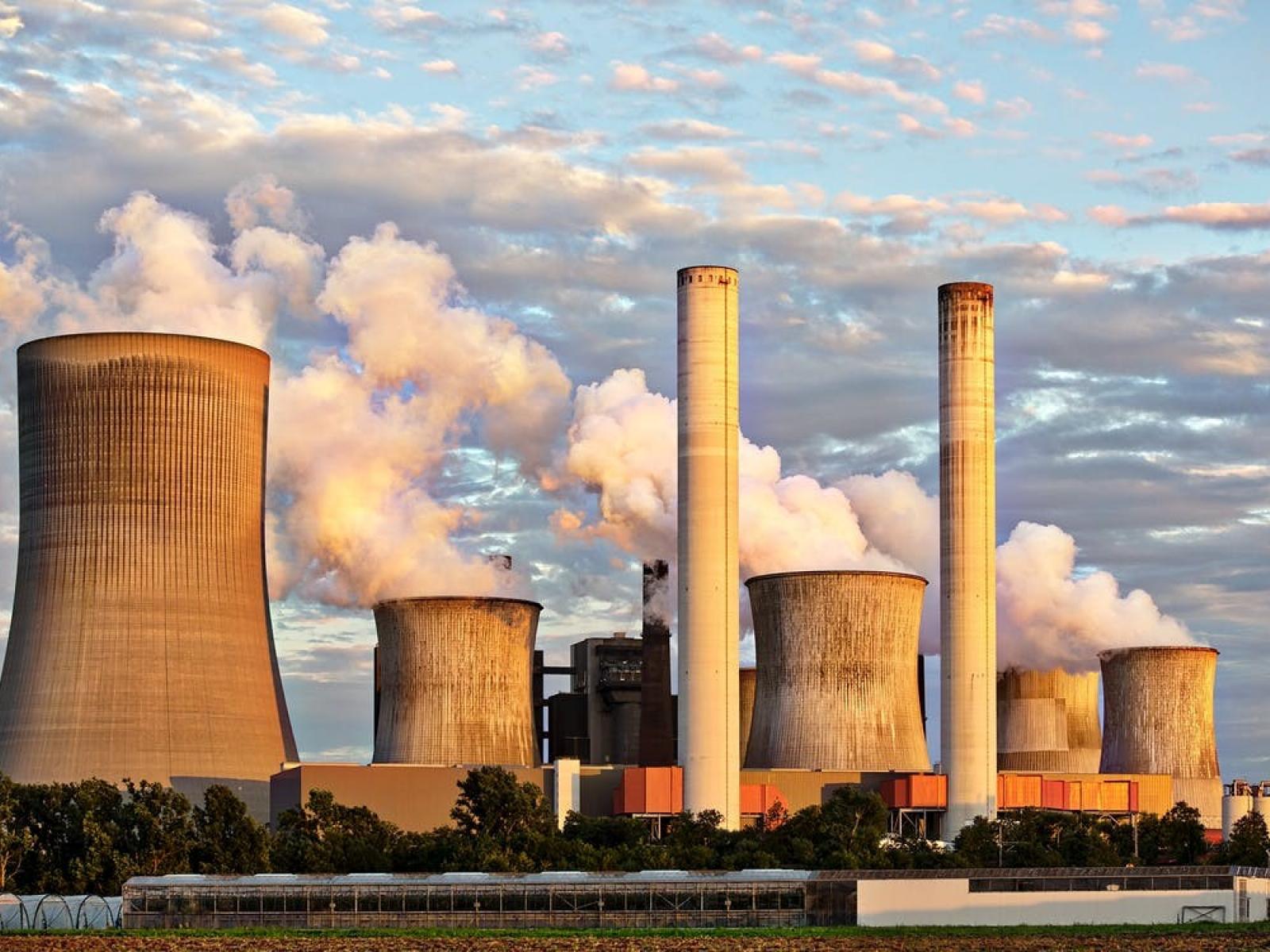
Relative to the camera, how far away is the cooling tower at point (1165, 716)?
78875mm

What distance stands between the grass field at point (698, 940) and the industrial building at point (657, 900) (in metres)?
0.96

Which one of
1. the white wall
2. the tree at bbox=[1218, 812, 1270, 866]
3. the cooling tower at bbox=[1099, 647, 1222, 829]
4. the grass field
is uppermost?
the cooling tower at bbox=[1099, 647, 1222, 829]

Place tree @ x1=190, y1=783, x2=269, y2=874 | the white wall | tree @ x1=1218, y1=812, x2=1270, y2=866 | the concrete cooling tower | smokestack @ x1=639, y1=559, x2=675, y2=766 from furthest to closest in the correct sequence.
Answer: smokestack @ x1=639, y1=559, x2=675, y2=766 → tree @ x1=1218, y1=812, x2=1270, y2=866 → the concrete cooling tower → tree @ x1=190, y1=783, x2=269, y2=874 → the white wall

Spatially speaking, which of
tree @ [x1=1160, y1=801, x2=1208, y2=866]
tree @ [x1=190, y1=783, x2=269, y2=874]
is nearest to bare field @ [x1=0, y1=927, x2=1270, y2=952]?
tree @ [x1=190, y1=783, x2=269, y2=874]

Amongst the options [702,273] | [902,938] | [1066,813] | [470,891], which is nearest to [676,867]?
[470,891]

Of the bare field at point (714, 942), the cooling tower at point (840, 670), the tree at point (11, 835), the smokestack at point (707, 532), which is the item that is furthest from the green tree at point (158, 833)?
the cooling tower at point (840, 670)

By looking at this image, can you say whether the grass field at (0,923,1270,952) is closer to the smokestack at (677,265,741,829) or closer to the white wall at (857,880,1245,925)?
the white wall at (857,880,1245,925)

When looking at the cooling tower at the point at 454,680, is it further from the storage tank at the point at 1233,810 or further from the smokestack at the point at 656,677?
the storage tank at the point at 1233,810

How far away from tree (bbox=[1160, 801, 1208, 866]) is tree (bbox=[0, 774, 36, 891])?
33.0 meters

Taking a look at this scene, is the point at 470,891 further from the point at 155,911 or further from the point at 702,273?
the point at 702,273

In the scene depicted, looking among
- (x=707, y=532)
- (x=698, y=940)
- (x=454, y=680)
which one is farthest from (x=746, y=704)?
(x=698, y=940)

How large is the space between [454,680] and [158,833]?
13.7 m

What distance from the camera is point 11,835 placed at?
54.0m

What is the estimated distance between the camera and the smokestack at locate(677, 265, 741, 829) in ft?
209
